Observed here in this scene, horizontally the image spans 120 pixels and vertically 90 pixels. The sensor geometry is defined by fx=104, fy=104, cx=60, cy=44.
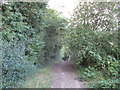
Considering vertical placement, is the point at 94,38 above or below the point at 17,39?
below

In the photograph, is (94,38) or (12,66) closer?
(12,66)

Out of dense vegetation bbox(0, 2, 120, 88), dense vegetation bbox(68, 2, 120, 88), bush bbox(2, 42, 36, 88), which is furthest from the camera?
dense vegetation bbox(68, 2, 120, 88)

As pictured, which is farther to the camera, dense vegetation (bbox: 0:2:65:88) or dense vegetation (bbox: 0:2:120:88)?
dense vegetation (bbox: 0:2:120:88)

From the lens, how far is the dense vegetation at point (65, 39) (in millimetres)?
2428

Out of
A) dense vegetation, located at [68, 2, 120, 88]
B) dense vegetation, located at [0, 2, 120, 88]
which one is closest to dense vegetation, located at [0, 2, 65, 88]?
dense vegetation, located at [0, 2, 120, 88]

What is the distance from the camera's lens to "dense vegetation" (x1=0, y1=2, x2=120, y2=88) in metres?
2.43

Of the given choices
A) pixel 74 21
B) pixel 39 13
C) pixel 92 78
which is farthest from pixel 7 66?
pixel 74 21

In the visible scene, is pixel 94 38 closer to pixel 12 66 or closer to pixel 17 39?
pixel 17 39

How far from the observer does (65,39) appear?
520 centimetres

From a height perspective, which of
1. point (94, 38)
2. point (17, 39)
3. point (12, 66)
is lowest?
point (12, 66)

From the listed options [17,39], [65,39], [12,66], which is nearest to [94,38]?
[65,39]

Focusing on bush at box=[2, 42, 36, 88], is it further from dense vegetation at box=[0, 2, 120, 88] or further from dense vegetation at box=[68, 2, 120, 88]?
dense vegetation at box=[68, 2, 120, 88]

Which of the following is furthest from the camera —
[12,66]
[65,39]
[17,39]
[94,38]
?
[65,39]

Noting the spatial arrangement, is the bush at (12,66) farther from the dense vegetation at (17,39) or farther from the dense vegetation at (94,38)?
the dense vegetation at (94,38)
